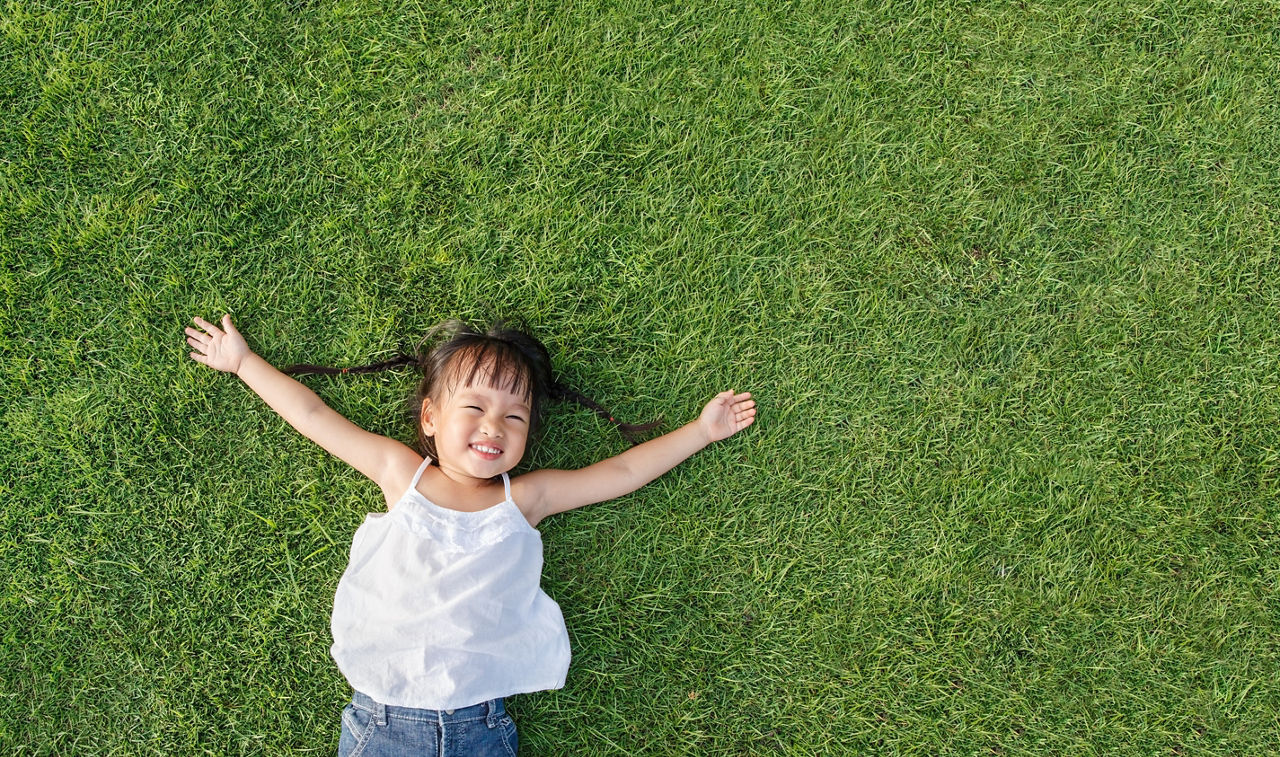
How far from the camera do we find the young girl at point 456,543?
262cm

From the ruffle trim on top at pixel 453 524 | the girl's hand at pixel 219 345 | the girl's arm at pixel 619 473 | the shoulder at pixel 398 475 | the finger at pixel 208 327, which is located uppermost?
the finger at pixel 208 327

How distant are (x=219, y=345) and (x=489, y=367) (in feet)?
3.65

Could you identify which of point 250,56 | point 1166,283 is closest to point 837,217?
point 1166,283

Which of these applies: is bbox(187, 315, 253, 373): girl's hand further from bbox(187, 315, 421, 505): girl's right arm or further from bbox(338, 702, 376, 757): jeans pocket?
bbox(338, 702, 376, 757): jeans pocket

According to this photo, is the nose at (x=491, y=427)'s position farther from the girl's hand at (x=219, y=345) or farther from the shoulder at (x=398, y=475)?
the girl's hand at (x=219, y=345)

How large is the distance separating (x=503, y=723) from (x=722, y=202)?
2095 millimetres

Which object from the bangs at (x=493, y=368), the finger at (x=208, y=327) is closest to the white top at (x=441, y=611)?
the bangs at (x=493, y=368)

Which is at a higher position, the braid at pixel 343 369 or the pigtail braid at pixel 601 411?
the braid at pixel 343 369

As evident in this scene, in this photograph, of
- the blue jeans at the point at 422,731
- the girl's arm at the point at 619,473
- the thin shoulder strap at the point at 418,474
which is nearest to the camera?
the blue jeans at the point at 422,731

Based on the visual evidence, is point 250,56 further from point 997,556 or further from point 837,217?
point 997,556

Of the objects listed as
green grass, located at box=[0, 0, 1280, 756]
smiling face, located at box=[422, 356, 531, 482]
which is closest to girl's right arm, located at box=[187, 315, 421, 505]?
green grass, located at box=[0, 0, 1280, 756]

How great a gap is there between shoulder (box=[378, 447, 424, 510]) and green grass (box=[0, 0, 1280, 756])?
0.25 m

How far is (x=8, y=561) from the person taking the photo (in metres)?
2.95

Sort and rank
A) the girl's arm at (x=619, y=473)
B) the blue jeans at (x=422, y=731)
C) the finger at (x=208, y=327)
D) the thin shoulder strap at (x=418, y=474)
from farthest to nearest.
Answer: the finger at (x=208, y=327) → the girl's arm at (x=619, y=473) → the thin shoulder strap at (x=418, y=474) → the blue jeans at (x=422, y=731)
